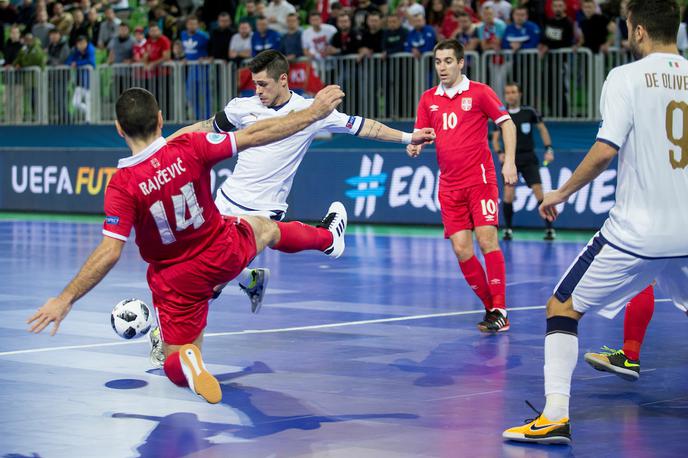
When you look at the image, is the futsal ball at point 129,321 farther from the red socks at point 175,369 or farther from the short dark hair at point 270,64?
the short dark hair at point 270,64

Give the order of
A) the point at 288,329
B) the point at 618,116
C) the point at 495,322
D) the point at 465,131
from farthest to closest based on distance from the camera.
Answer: the point at 465,131 → the point at 288,329 → the point at 495,322 → the point at 618,116

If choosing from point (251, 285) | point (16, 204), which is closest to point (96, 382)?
point (251, 285)

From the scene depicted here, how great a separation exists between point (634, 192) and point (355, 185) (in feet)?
58.5

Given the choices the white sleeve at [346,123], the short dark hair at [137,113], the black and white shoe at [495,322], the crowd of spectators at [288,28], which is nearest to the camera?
the short dark hair at [137,113]

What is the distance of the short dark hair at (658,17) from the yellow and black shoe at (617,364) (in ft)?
8.49

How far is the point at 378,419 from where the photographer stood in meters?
7.77

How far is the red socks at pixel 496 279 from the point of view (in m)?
11.9

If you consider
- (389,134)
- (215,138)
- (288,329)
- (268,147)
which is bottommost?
(288,329)

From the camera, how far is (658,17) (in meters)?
7.27

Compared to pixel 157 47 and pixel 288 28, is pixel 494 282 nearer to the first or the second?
pixel 288 28

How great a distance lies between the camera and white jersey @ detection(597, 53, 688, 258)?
23.3 feet

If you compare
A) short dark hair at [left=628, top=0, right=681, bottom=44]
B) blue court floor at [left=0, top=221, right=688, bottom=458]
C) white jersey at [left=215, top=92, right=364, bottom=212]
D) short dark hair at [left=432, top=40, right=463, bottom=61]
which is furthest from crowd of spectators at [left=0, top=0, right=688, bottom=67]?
short dark hair at [left=628, top=0, right=681, bottom=44]

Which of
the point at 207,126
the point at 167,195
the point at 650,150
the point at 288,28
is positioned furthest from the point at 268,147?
the point at 288,28

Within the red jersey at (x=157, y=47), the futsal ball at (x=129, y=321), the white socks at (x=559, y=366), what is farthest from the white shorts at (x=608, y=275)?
the red jersey at (x=157, y=47)
